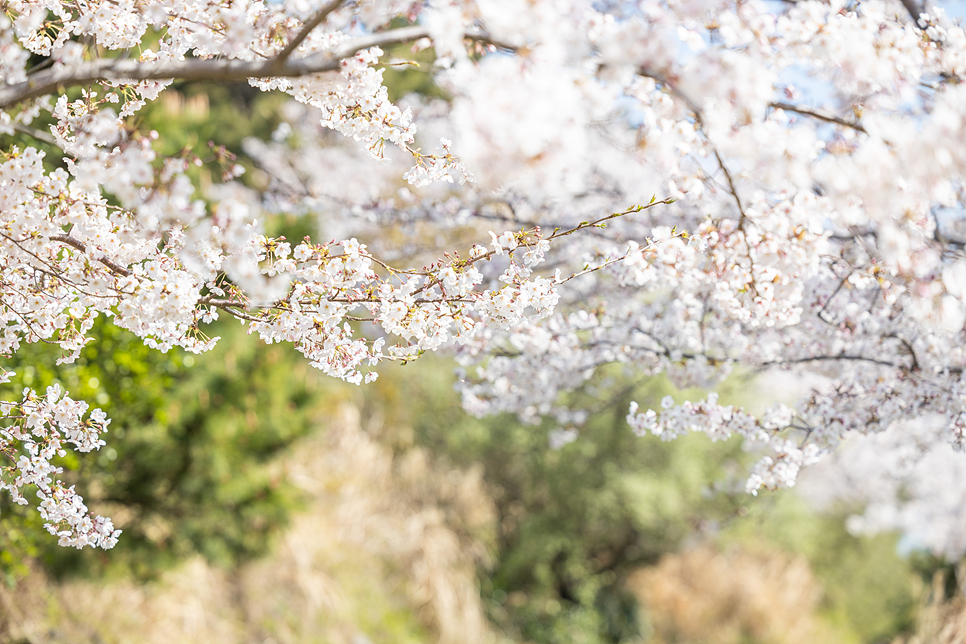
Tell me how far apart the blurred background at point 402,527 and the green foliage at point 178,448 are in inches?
0.5

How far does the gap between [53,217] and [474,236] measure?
440 cm

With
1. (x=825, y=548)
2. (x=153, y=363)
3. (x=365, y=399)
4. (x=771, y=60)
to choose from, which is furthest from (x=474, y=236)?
(x=825, y=548)

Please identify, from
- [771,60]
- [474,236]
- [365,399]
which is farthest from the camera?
[365,399]

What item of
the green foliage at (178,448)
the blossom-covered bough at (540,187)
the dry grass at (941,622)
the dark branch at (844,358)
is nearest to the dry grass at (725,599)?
the dry grass at (941,622)

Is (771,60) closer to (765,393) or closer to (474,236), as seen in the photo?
(474,236)

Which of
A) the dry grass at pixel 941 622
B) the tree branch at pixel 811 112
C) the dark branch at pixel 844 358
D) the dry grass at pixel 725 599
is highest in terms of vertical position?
the tree branch at pixel 811 112

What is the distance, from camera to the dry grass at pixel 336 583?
3.51m

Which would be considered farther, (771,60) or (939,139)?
(771,60)

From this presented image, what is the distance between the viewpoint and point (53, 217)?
150cm

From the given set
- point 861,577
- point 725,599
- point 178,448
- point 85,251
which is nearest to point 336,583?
→ point 178,448

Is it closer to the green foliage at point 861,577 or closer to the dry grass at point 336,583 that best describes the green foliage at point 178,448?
the dry grass at point 336,583

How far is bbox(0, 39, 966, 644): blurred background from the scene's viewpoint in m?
3.38

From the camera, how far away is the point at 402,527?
5.63m

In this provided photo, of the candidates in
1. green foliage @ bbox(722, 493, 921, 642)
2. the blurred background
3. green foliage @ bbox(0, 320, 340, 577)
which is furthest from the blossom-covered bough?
green foliage @ bbox(722, 493, 921, 642)
